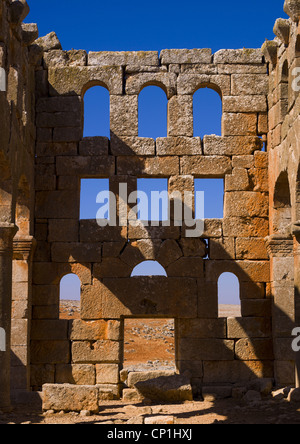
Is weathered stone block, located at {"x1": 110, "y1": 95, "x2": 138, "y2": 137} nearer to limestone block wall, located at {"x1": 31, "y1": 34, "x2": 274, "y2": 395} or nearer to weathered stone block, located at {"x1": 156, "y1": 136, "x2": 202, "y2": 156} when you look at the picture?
limestone block wall, located at {"x1": 31, "y1": 34, "x2": 274, "y2": 395}

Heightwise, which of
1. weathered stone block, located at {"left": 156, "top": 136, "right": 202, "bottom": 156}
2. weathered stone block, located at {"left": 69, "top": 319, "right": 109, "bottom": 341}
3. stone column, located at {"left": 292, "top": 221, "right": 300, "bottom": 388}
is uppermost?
weathered stone block, located at {"left": 156, "top": 136, "right": 202, "bottom": 156}

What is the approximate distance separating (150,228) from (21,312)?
141 inches

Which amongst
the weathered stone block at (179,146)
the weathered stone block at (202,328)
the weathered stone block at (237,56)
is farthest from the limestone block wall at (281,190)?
the weathered stone block at (179,146)

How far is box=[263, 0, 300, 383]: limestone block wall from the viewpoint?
12.8 m

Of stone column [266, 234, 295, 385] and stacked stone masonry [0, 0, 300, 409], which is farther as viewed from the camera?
stacked stone masonry [0, 0, 300, 409]

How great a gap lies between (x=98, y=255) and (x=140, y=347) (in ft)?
41.5

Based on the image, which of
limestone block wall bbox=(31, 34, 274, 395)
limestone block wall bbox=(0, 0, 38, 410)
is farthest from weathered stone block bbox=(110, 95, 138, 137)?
limestone block wall bbox=(0, 0, 38, 410)

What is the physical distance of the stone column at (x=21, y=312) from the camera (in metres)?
13.4

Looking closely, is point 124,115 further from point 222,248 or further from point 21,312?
point 21,312

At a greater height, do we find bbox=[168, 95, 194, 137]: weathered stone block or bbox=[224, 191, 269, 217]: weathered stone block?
bbox=[168, 95, 194, 137]: weathered stone block

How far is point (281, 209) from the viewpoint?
46.3 ft

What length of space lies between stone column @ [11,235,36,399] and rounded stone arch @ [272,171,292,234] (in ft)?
18.6

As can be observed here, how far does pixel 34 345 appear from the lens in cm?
1404

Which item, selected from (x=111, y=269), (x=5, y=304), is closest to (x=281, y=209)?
(x=111, y=269)
